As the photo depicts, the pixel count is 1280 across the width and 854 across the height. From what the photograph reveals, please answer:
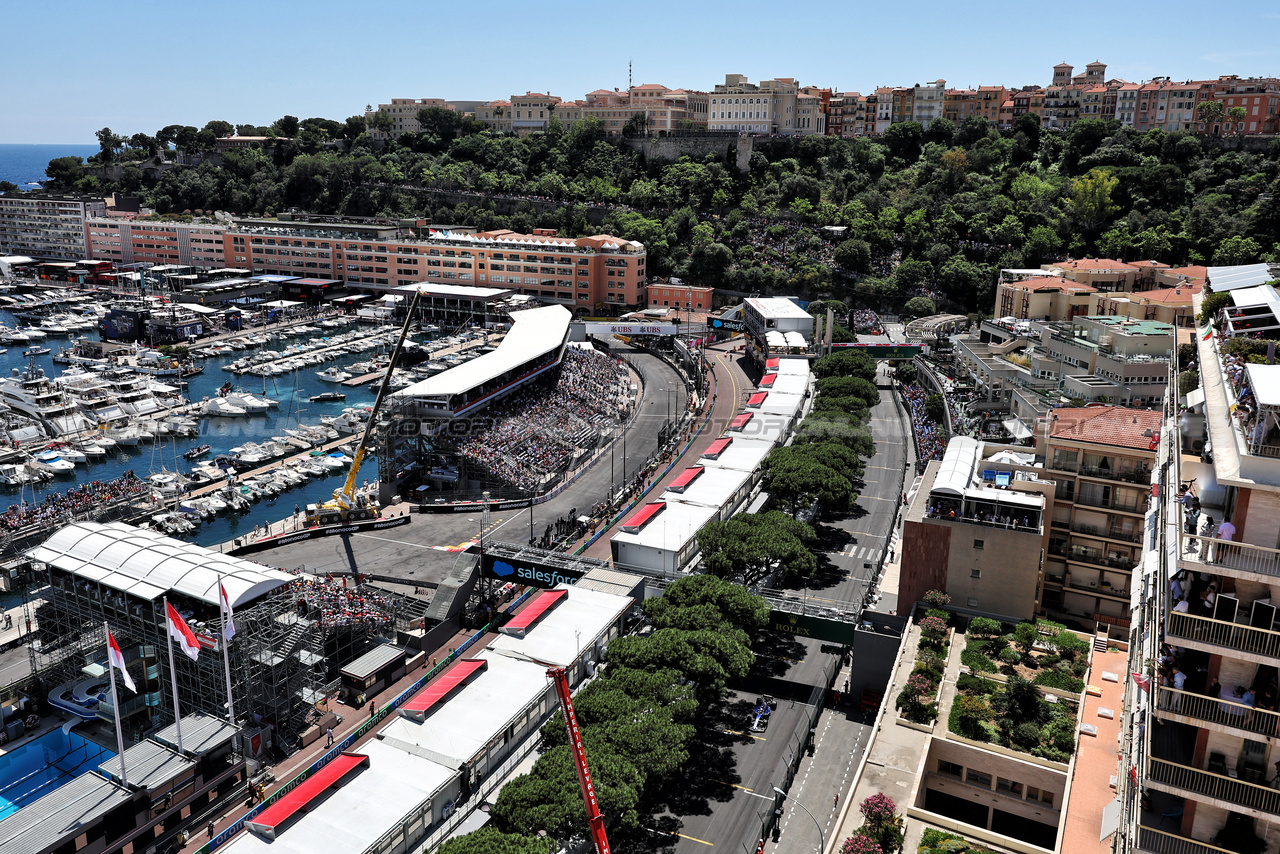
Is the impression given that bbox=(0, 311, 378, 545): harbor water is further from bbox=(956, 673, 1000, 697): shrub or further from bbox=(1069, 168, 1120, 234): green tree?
bbox=(1069, 168, 1120, 234): green tree

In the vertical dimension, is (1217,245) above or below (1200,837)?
above

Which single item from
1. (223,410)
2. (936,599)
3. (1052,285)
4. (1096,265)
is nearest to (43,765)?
(936,599)

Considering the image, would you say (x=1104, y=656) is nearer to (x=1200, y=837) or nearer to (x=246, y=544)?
(x=1200, y=837)

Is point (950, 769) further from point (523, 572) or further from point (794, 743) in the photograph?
point (523, 572)

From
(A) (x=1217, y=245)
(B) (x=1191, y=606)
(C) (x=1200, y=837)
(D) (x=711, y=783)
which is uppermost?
(A) (x=1217, y=245)

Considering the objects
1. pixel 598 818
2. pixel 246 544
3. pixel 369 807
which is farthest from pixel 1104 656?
pixel 246 544

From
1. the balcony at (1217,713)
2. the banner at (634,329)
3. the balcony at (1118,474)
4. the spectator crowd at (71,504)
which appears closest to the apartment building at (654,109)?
the banner at (634,329)
